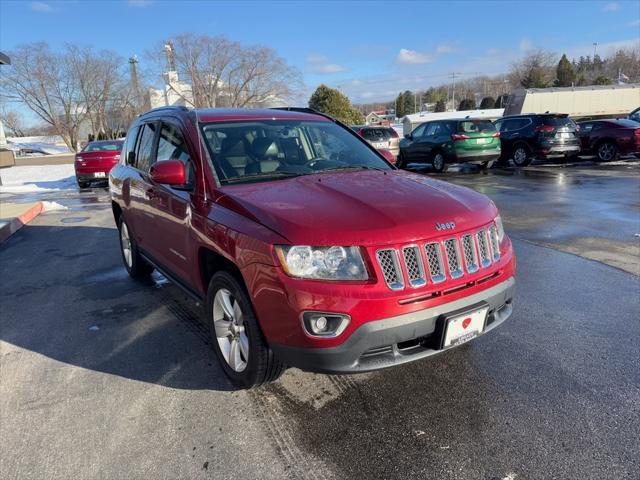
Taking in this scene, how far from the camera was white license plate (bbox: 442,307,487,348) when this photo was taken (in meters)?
2.63

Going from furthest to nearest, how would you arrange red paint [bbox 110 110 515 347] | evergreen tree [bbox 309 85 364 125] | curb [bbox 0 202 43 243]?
evergreen tree [bbox 309 85 364 125], curb [bbox 0 202 43 243], red paint [bbox 110 110 515 347]

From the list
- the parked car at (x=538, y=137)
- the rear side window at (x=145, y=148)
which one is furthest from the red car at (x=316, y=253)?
the parked car at (x=538, y=137)

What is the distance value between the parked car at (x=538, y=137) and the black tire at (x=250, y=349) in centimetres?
1551

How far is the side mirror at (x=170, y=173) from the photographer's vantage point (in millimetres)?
3287

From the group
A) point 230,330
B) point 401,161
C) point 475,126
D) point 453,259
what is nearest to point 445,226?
point 453,259

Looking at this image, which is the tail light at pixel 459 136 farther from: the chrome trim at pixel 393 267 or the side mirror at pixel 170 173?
the chrome trim at pixel 393 267

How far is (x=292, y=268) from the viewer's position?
2506 mm

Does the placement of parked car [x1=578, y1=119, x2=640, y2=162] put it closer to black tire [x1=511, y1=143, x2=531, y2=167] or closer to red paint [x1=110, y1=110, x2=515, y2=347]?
black tire [x1=511, y1=143, x2=531, y2=167]

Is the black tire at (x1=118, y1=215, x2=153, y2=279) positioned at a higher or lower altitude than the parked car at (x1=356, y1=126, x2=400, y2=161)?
lower

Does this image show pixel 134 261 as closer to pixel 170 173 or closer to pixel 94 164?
pixel 170 173

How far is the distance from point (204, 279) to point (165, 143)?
54.6 inches

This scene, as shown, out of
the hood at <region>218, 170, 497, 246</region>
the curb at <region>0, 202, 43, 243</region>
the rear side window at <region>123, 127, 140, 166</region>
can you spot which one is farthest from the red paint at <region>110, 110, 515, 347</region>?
the curb at <region>0, 202, 43, 243</region>

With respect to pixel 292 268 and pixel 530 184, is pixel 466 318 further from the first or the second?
pixel 530 184

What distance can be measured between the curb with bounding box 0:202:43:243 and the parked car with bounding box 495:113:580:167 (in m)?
14.6
